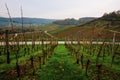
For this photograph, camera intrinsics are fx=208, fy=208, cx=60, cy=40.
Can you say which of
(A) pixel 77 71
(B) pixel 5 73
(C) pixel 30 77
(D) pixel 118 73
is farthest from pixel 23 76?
(D) pixel 118 73

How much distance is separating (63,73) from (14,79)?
425cm

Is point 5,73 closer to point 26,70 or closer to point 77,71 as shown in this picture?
point 26,70

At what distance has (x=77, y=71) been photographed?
18.4m

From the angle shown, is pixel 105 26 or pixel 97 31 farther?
pixel 97 31

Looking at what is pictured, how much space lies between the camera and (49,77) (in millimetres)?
15953

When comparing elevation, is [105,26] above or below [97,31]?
above

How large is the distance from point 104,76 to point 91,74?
1.10 m

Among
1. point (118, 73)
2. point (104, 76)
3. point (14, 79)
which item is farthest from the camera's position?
point (118, 73)

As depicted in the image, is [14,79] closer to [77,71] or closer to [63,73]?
[63,73]

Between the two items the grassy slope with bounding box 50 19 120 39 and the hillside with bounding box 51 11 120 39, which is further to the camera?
the grassy slope with bounding box 50 19 120 39

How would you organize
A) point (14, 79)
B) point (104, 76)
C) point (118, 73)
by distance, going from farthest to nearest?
point (118, 73) → point (104, 76) → point (14, 79)

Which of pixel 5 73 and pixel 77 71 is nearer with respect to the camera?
pixel 5 73

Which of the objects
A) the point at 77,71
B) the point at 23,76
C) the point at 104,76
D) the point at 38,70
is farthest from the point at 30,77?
the point at 104,76

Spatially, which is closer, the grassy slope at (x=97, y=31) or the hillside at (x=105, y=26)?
the hillside at (x=105, y=26)
